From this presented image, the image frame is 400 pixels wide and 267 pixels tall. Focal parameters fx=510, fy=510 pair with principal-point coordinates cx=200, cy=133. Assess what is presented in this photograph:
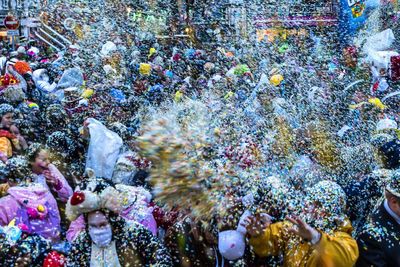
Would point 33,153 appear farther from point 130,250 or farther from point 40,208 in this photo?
point 130,250

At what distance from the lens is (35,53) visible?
42.2 ft

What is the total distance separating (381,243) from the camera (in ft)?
8.87

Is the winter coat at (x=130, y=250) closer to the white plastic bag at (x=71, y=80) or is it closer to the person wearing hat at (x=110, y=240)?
the person wearing hat at (x=110, y=240)

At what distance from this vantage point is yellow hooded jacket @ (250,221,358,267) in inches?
102

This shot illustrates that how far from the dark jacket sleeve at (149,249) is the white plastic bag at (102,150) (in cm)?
187

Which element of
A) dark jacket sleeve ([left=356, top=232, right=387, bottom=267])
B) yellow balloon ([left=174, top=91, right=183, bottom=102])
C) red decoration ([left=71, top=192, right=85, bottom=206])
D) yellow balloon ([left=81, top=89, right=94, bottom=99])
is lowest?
yellow balloon ([left=174, top=91, right=183, bottom=102])

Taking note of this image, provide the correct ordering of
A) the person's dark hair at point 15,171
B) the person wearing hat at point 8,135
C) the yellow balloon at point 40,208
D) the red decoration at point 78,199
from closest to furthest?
the red decoration at point 78,199 → the yellow balloon at point 40,208 → the person's dark hair at point 15,171 → the person wearing hat at point 8,135

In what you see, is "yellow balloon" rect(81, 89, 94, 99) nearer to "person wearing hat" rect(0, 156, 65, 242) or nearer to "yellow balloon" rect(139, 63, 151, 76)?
"yellow balloon" rect(139, 63, 151, 76)

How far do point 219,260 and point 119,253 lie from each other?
56cm

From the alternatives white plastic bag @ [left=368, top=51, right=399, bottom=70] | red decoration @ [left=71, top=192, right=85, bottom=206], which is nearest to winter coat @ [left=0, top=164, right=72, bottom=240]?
red decoration @ [left=71, top=192, right=85, bottom=206]

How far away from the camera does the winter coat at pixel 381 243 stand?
105 inches

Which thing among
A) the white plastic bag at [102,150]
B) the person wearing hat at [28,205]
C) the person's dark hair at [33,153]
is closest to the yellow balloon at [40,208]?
the person wearing hat at [28,205]

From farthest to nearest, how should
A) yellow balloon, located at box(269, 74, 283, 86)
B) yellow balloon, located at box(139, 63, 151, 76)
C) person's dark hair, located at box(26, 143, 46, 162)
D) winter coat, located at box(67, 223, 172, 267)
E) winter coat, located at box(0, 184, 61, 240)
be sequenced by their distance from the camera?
yellow balloon, located at box(139, 63, 151, 76), yellow balloon, located at box(269, 74, 283, 86), person's dark hair, located at box(26, 143, 46, 162), winter coat, located at box(0, 184, 61, 240), winter coat, located at box(67, 223, 172, 267)

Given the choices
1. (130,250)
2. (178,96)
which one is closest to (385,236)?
(130,250)
